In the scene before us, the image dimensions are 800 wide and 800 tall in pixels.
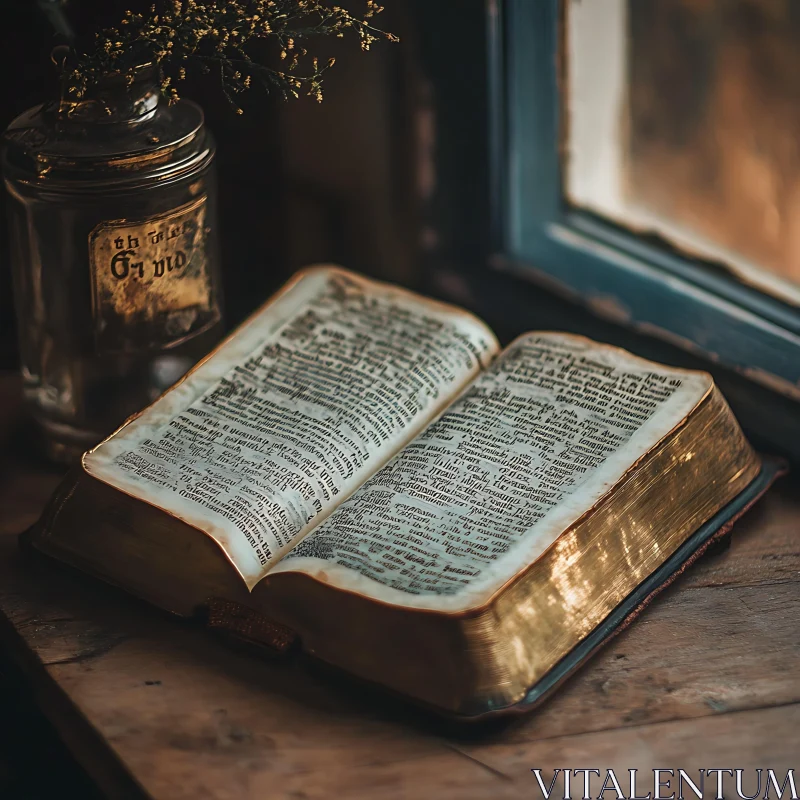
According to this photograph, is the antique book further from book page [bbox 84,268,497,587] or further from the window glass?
the window glass

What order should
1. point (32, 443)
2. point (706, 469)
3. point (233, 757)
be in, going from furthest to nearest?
point (32, 443) → point (706, 469) → point (233, 757)

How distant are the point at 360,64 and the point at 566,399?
0.55 metres

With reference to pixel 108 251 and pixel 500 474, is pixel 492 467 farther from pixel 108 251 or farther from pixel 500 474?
pixel 108 251

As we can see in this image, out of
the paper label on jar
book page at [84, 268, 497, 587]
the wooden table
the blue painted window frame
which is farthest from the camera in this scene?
the blue painted window frame

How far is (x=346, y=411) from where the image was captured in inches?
40.8

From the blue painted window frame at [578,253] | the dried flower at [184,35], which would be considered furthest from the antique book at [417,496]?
the dried flower at [184,35]

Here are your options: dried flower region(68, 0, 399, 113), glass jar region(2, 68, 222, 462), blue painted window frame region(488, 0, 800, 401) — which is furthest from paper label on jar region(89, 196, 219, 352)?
blue painted window frame region(488, 0, 800, 401)

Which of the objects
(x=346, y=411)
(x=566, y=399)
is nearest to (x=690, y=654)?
(x=566, y=399)

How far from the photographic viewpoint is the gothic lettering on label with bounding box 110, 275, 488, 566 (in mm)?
950

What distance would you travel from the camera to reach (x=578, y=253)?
131cm

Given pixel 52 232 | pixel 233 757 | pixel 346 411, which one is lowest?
pixel 233 757

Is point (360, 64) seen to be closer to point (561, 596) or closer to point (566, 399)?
point (566, 399)

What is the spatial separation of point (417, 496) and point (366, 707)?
17cm

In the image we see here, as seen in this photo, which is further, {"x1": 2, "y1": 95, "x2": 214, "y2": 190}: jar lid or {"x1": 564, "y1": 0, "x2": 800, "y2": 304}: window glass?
{"x1": 564, "y1": 0, "x2": 800, "y2": 304}: window glass
